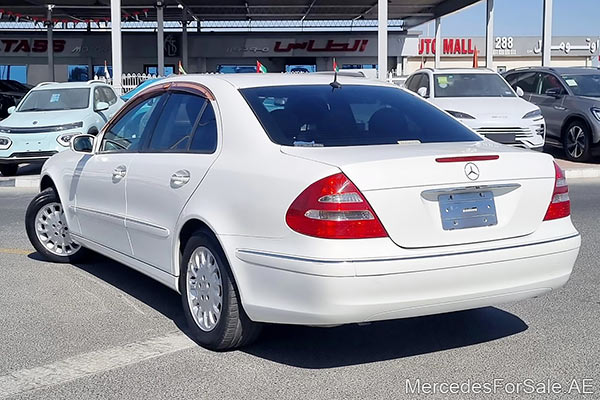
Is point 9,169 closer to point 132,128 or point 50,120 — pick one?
point 50,120

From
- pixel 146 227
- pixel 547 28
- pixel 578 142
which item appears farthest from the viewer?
pixel 547 28

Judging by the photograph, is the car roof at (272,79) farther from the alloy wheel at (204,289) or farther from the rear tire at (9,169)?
the rear tire at (9,169)

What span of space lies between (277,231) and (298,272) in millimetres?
253

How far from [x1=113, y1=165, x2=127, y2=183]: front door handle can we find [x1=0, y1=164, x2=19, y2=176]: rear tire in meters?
9.64

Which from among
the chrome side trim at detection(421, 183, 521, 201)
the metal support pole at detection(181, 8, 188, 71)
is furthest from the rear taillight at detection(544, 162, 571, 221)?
the metal support pole at detection(181, 8, 188, 71)

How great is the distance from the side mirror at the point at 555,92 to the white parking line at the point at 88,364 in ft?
41.4

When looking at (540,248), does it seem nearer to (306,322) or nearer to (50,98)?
(306,322)

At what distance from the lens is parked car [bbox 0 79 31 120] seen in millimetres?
30291

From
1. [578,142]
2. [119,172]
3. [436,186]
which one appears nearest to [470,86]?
[578,142]

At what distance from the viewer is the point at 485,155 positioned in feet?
14.3

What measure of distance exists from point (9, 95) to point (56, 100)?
54.9 feet

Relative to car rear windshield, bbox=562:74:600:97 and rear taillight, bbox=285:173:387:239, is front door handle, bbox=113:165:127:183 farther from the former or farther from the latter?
car rear windshield, bbox=562:74:600:97

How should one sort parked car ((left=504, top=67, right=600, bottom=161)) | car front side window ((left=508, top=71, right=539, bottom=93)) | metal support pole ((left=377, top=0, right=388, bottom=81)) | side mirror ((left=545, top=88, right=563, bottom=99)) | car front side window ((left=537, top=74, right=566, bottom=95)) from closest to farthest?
parked car ((left=504, top=67, right=600, bottom=161)), side mirror ((left=545, top=88, right=563, bottom=99)), car front side window ((left=537, top=74, right=566, bottom=95)), car front side window ((left=508, top=71, right=539, bottom=93)), metal support pole ((left=377, top=0, right=388, bottom=81))

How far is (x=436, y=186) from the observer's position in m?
4.14
